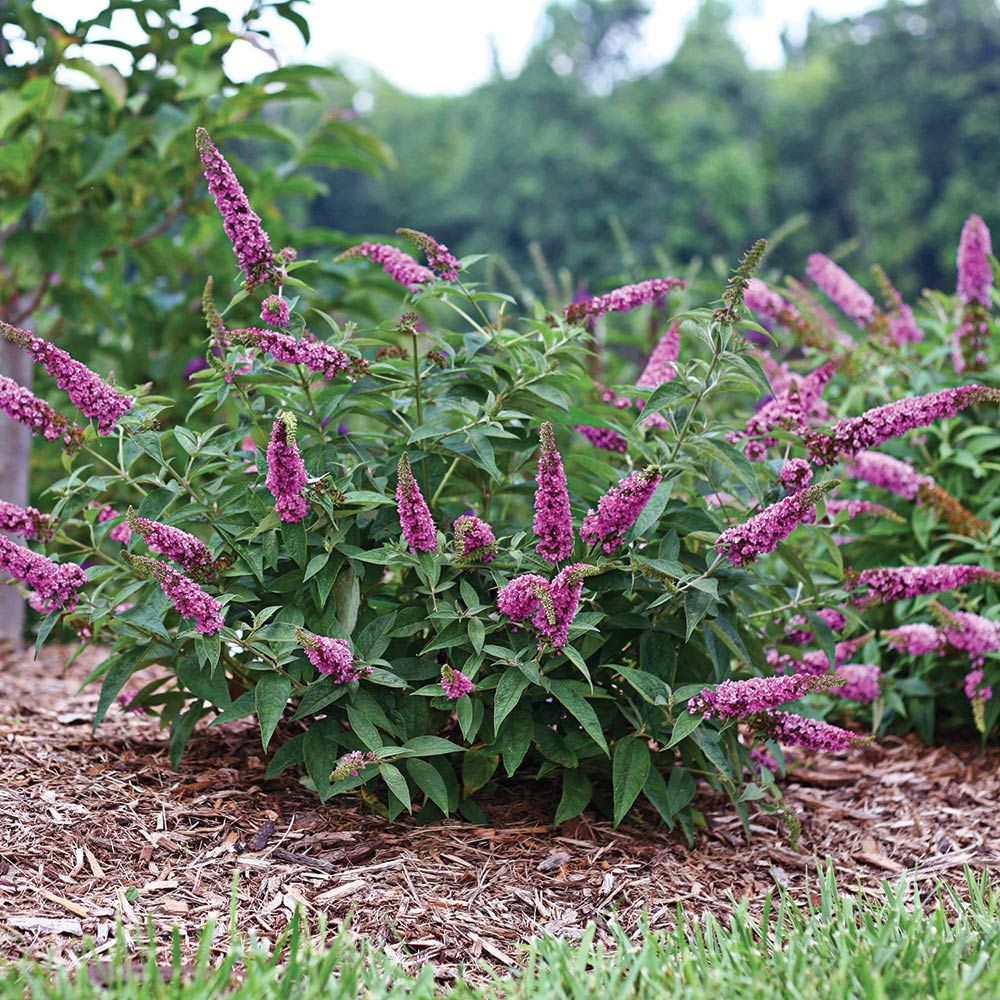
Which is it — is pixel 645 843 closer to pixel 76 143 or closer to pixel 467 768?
pixel 467 768

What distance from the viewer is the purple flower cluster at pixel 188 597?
249 cm

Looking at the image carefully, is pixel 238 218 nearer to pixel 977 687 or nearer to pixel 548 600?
pixel 548 600

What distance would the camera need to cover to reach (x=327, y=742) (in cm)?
295

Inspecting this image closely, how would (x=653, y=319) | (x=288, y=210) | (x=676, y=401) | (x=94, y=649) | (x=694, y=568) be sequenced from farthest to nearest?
(x=288, y=210) → (x=653, y=319) → (x=94, y=649) → (x=694, y=568) → (x=676, y=401)

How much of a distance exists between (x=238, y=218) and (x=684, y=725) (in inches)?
65.2

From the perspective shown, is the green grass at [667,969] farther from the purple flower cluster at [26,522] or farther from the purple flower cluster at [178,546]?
the purple flower cluster at [26,522]

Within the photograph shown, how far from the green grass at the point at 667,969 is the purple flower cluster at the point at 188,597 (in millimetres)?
708

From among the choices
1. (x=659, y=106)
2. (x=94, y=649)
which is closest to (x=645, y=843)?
(x=94, y=649)

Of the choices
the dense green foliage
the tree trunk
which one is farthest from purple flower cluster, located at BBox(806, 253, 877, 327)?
the dense green foliage

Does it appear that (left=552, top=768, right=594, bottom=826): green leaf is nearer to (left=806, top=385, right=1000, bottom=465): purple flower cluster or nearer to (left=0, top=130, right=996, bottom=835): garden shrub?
(left=0, top=130, right=996, bottom=835): garden shrub

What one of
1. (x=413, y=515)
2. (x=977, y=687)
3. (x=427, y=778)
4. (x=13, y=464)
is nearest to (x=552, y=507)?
(x=413, y=515)

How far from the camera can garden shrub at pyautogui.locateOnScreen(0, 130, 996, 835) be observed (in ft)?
8.76

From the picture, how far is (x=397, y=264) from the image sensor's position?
3039 millimetres

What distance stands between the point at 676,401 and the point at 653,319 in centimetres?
388
